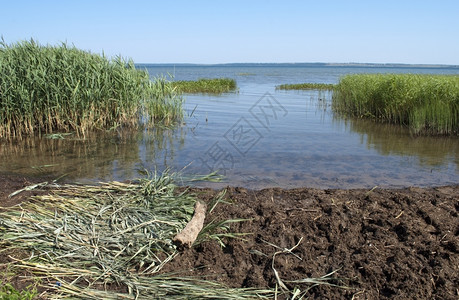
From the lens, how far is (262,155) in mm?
9383

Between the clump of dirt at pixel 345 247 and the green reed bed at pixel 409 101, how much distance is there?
713cm

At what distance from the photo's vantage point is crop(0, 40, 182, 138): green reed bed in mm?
9820

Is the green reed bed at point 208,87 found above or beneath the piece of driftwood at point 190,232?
above

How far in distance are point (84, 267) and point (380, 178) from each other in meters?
5.77

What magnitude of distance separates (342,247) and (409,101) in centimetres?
1036

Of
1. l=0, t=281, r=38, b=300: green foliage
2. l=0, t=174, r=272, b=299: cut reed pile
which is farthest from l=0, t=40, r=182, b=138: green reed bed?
l=0, t=281, r=38, b=300: green foliage

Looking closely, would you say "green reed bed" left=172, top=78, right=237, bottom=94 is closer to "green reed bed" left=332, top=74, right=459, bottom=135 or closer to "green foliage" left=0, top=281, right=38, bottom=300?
"green reed bed" left=332, top=74, right=459, bottom=135

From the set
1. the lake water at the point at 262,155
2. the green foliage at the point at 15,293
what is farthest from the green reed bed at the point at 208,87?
Answer: the green foliage at the point at 15,293

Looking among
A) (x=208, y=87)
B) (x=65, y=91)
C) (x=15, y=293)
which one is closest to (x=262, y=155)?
(x=65, y=91)

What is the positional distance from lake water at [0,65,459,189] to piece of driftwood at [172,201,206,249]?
2.45 metres

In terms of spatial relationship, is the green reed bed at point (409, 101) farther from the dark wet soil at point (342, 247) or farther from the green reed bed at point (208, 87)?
the green reed bed at point (208, 87)

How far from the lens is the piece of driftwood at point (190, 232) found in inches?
157

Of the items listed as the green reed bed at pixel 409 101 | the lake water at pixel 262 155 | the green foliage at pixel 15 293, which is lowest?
the lake water at pixel 262 155

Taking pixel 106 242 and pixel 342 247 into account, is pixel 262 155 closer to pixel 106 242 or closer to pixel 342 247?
pixel 342 247
